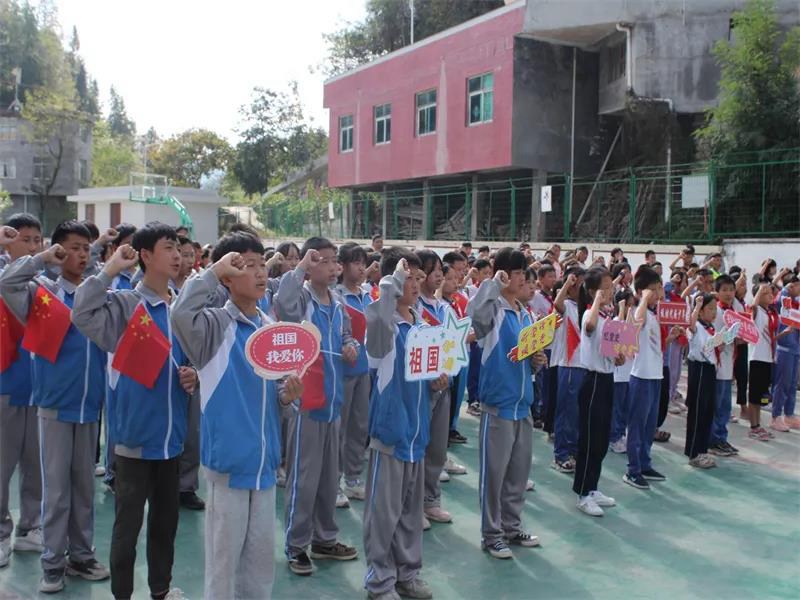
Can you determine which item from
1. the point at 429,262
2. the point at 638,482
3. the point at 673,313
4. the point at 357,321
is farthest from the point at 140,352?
the point at 673,313

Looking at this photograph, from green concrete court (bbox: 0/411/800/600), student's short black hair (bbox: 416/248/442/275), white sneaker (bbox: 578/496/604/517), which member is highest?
student's short black hair (bbox: 416/248/442/275)

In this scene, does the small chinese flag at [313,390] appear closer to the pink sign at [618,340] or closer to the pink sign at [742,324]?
the pink sign at [618,340]

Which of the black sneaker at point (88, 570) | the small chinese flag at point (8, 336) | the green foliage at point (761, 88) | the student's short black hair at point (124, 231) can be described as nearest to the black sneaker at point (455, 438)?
the student's short black hair at point (124, 231)

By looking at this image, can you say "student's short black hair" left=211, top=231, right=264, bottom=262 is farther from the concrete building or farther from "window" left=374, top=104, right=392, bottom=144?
the concrete building

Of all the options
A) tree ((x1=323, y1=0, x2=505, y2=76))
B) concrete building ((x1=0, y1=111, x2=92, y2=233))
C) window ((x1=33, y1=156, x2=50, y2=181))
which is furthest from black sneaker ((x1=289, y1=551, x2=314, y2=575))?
window ((x1=33, y1=156, x2=50, y2=181))

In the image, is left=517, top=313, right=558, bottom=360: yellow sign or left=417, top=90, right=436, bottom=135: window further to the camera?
left=417, top=90, right=436, bottom=135: window

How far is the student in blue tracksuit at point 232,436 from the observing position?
→ 3.00 m

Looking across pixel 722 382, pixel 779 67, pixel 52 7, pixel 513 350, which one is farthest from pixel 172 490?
pixel 52 7

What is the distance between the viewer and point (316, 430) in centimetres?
432

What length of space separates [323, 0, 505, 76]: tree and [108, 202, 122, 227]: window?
11.5 metres

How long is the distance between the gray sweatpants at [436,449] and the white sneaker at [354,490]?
537 mm

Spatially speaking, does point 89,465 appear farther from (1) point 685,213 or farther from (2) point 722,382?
(1) point 685,213

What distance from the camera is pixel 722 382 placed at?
7020 mm

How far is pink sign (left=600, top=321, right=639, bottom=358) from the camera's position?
17.5 feet
